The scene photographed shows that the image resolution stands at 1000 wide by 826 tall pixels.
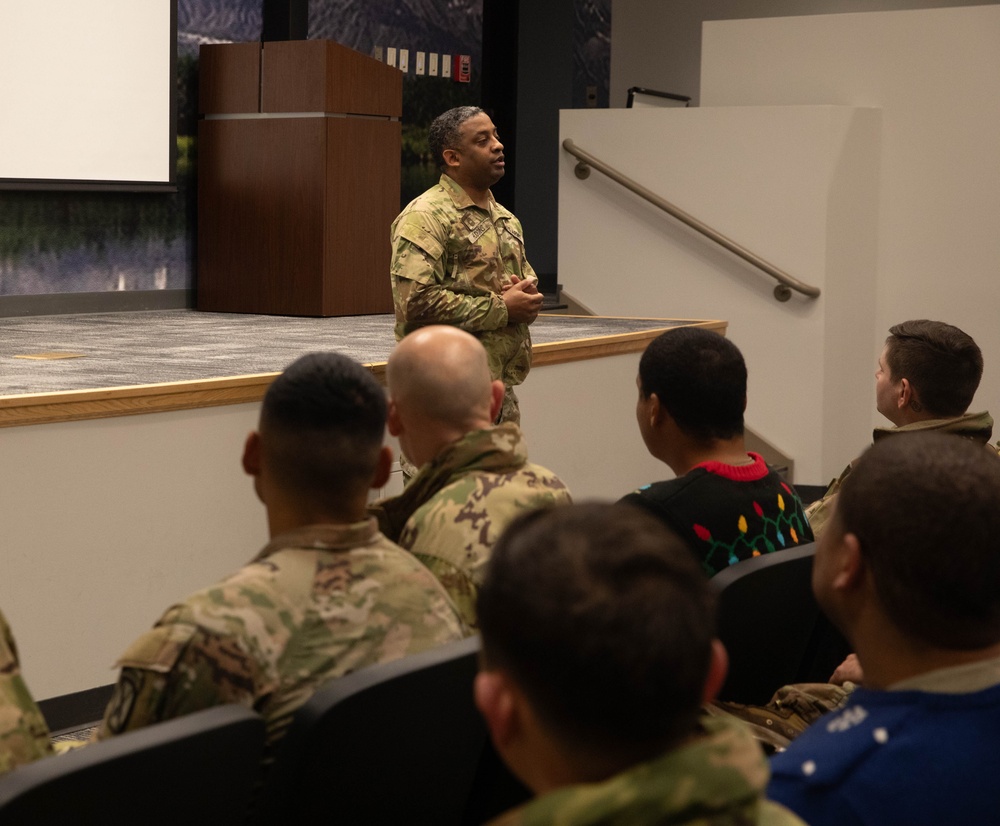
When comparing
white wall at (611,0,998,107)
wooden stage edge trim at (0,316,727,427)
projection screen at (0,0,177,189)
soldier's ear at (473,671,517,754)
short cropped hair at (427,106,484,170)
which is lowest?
wooden stage edge trim at (0,316,727,427)

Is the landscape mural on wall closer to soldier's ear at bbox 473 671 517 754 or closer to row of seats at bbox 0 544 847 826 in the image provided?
row of seats at bbox 0 544 847 826

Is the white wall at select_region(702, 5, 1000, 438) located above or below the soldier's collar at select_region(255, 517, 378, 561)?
above

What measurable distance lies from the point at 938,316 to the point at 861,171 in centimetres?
80

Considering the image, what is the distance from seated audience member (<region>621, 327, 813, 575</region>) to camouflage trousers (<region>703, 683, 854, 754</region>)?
0.22 metres

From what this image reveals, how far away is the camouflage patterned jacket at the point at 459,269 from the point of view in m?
3.84

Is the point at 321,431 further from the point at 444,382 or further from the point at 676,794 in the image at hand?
the point at 676,794

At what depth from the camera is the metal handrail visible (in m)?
6.36

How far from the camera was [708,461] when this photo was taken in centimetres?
220


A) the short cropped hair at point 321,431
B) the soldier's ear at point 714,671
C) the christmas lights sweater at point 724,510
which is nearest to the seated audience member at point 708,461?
the christmas lights sweater at point 724,510

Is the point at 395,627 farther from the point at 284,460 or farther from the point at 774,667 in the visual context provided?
the point at 774,667

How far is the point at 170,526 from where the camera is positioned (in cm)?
339

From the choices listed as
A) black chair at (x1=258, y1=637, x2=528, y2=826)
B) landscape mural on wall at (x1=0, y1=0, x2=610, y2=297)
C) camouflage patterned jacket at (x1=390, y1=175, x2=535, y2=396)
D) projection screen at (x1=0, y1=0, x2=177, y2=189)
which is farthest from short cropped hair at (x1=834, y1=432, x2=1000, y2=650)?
landscape mural on wall at (x1=0, y1=0, x2=610, y2=297)

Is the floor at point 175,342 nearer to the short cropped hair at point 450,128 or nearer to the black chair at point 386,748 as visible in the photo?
the short cropped hair at point 450,128

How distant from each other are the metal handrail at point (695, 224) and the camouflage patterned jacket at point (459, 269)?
2.53 m
